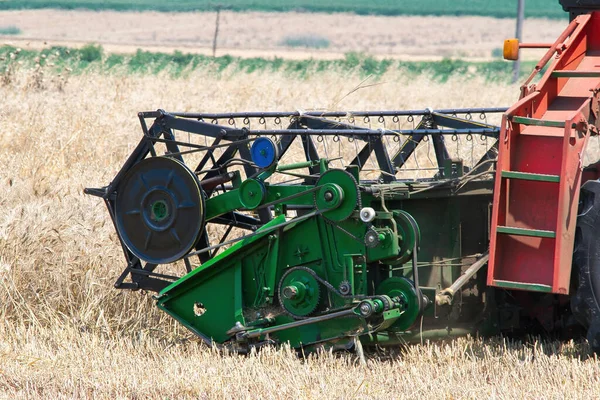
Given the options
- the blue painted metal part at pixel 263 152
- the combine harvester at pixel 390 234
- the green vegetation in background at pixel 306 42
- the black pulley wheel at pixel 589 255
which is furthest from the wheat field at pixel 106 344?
the green vegetation in background at pixel 306 42

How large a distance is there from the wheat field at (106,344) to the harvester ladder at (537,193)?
1.88 feet

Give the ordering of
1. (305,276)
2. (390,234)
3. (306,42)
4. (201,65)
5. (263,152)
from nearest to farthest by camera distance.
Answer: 1. (390,234)
2. (305,276)
3. (263,152)
4. (201,65)
5. (306,42)

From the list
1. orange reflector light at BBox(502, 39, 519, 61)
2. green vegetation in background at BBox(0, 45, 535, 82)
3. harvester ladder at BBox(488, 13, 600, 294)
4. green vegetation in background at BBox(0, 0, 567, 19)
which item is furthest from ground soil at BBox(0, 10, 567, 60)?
harvester ladder at BBox(488, 13, 600, 294)

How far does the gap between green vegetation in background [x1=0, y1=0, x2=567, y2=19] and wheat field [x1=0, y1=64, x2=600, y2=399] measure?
19605 mm

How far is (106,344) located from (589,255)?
3.09 metres

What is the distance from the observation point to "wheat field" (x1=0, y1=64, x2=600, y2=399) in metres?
5.30

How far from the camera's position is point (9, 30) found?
28766 mm

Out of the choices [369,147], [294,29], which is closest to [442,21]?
[294,29]

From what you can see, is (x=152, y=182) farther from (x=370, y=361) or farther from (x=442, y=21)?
(x=442, y=21)

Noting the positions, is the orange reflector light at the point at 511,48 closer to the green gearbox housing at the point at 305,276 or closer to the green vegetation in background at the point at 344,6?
the green gearbox housing at the point at 305,276

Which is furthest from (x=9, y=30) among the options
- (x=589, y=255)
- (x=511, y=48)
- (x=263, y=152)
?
(x=589, y=255)

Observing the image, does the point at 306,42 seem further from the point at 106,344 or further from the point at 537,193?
the point at 537,193

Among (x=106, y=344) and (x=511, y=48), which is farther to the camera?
(x=106, y=344)

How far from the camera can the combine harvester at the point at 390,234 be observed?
538 cm
